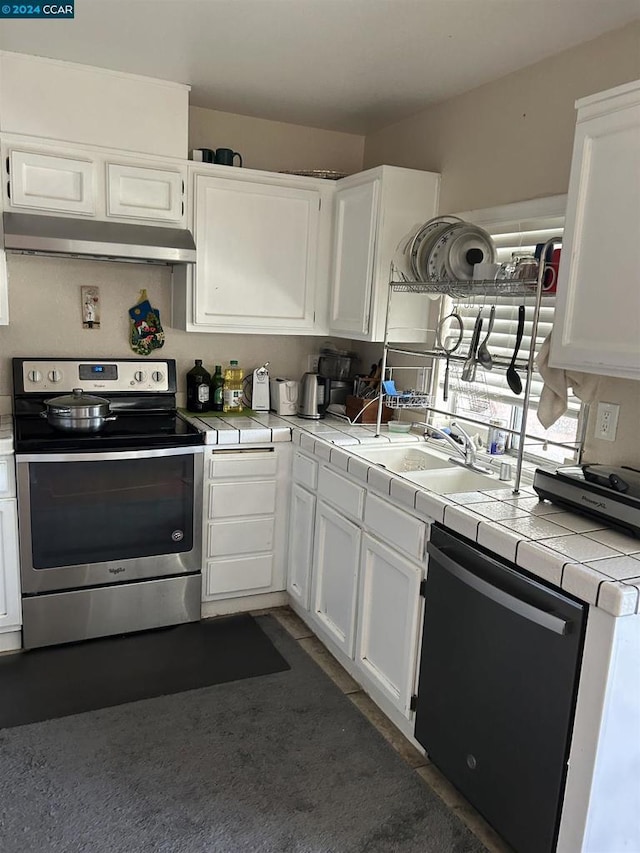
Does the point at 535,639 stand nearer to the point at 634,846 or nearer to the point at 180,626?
the point at 634,846

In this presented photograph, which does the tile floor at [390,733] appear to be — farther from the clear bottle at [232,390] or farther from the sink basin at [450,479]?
the clear bottle at [232,390]

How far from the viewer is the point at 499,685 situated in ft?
5.73

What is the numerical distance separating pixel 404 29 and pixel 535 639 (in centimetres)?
198

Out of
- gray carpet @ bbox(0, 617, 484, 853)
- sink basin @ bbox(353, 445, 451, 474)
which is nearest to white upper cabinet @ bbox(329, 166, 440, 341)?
sink basin @ bbox(353, 445, 451, 474)

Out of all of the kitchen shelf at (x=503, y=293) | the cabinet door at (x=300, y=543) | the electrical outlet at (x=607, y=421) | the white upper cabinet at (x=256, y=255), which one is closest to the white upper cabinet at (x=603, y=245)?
the kitchen shelf at (x=503, y=293)

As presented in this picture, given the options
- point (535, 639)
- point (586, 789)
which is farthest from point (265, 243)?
point (586, 789)

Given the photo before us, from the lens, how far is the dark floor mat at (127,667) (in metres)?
2.37

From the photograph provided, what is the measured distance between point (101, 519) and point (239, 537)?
618 millimetres

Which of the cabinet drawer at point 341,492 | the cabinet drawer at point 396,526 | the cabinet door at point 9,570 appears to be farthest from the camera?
the cabinet door at point 9,570

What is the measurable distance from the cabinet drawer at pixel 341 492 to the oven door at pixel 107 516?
558 millimetres

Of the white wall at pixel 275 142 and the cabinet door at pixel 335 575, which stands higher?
the white wall at pixel 275 142

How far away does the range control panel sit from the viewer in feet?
9.87

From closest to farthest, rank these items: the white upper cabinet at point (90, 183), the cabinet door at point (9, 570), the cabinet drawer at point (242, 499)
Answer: the cabinet door at point (9, 570)
the white upper cabinet at point (90, 183)
the cabinet drawer at point (242, 499)

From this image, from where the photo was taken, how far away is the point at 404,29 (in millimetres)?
2211
